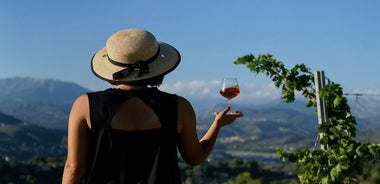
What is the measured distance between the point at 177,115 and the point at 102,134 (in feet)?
1.26

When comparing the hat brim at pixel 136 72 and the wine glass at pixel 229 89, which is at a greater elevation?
the hat brim at pixel 136 72

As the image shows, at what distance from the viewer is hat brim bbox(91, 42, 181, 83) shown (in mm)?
3363

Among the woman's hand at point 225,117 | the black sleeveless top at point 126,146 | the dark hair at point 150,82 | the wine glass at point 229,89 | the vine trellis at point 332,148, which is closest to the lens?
the black sleeveless top at point 126,146

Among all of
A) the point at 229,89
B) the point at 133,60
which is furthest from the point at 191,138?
the point at 229,89

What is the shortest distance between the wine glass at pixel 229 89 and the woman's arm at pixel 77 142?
1.88m

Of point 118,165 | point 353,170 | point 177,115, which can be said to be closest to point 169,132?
point 177,115

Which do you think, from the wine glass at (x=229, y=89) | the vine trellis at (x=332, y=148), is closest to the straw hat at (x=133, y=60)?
the wine glass at (x=229, y=89)

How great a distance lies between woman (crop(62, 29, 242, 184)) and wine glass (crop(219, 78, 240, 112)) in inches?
64.2

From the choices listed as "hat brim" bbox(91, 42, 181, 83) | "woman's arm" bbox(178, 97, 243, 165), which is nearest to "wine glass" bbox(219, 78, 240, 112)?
"woman's arm" bbox(178, 97, 243, 165)

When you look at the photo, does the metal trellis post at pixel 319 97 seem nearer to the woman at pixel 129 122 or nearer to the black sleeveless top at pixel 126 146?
the woman at pixel 129 122

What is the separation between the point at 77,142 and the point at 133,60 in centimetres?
49

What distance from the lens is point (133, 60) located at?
340cm

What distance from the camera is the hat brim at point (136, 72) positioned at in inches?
132

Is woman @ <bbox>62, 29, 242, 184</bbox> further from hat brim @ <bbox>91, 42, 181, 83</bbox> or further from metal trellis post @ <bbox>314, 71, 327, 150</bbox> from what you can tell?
metal trellis post @ <bbox>314, 71, 327, 150</bbox>
